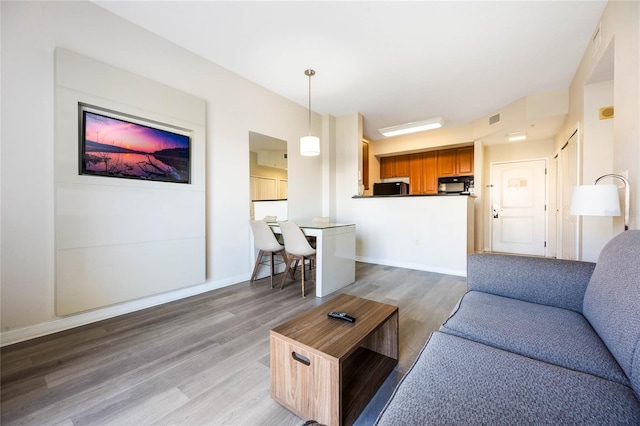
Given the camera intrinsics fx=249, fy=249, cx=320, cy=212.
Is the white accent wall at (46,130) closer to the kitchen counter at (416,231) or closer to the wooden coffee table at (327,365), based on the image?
the wooden coffee table at (327,365)

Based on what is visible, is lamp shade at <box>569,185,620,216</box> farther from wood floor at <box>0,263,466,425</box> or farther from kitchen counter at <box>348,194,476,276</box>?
kitchen counter at <box>348,194,476,276</box>

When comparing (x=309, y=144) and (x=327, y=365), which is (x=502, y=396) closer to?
(x=327, y=365)

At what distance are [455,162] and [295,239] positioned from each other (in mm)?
4468

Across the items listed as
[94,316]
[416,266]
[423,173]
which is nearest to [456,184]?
[423,173]

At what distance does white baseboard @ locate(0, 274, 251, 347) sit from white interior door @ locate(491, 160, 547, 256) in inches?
221

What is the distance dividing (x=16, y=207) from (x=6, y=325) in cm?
86

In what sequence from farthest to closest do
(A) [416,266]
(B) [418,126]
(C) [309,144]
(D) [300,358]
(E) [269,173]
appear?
1. (B) [418,126]
2. (A) [416,266]
3. (E) [269,173]
4. (C) [309,144]
5. (D) [300,358]

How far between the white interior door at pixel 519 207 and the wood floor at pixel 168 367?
363cm

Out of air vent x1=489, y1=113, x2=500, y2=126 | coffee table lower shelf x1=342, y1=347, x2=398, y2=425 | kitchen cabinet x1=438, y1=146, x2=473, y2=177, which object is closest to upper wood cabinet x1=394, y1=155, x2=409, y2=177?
kitchen cabinet x1=438, y1=146, x2=473, y2=177

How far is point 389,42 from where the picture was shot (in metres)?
2.63

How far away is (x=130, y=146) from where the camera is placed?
2.37 metres

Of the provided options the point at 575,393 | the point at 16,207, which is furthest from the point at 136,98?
the point at 575,393

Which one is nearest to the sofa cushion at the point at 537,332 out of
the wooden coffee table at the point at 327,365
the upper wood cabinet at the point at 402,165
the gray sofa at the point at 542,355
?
the gray sofa at the point at 542,355

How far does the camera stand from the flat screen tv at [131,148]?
2135 millimetres
